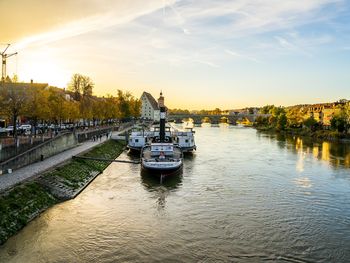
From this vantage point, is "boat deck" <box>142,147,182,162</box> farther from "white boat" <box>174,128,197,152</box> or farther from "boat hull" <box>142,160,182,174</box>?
"white boat" <box>174,128,197,152</box>

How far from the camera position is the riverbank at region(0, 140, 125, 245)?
Result: 20.2m

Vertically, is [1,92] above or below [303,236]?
above

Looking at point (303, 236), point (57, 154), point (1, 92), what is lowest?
point (303, 236)

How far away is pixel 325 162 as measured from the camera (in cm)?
5097

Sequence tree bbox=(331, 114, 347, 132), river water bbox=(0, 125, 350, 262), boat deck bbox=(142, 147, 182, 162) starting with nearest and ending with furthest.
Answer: river water bbox=(0, 125, 350, 262) → boat deck bbox=(142, 147, 182, 162) → tree bbox=(331, 114, 347, 132)

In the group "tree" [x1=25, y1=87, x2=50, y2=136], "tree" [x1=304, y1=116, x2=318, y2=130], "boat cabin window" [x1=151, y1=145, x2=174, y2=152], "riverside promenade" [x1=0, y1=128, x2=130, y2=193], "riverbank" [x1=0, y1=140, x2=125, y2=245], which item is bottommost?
"riverbank" [x1=0, y1=140, x2=125, y2=245]

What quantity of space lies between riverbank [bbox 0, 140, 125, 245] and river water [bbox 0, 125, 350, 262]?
0.67 m

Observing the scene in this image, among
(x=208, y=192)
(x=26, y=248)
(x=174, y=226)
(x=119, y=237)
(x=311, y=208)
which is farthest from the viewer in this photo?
(x=208, y=192)

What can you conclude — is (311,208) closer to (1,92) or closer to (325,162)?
(325,162)

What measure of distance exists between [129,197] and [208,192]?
273 inches

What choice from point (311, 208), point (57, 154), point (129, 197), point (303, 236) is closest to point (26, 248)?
point (129, 197)

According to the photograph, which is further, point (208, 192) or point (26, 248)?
point (208, 192)

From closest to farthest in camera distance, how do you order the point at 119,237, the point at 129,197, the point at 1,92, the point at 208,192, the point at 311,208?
1. the point at 119,237
2. the point at 311,208
3. the point at 129,197
4. the point at 208,192
5. the point at 1,92

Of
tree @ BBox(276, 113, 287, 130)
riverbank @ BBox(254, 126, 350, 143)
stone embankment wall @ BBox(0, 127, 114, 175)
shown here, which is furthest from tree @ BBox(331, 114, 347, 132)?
stone embankment wall @ BBox(0, 127, 114, 175)
